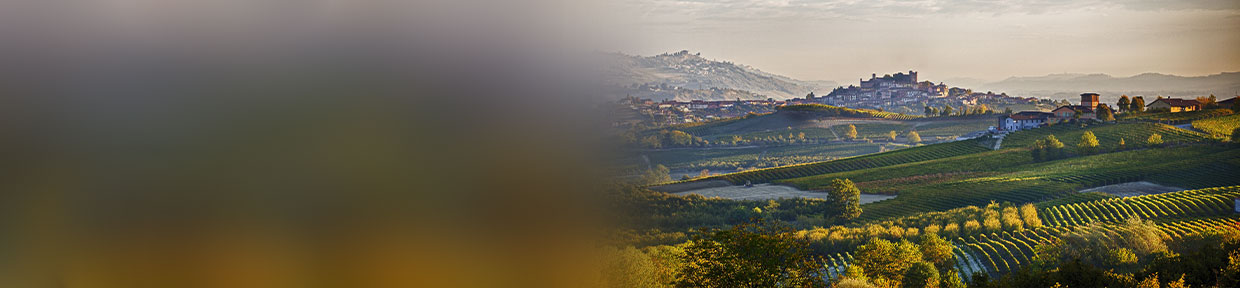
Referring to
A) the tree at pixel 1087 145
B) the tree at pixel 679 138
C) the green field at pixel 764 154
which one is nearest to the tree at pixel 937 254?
the tree at pixel 1087 145

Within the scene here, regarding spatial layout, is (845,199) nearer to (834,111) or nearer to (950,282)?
(950,282)

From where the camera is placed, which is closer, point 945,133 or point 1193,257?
point 1193,257

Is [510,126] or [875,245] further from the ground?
[510,126]

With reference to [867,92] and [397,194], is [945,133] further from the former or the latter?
[397,194]

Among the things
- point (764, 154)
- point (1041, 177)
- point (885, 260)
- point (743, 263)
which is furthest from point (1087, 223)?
point (764, 154)

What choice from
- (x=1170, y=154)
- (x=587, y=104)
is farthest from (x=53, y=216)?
(x=1170, y=154)

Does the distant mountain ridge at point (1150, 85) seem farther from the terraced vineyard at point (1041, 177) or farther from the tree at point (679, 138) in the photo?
the tree at point (679, 138)

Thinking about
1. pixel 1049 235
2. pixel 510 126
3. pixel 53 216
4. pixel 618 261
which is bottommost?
pixel 1049 235
